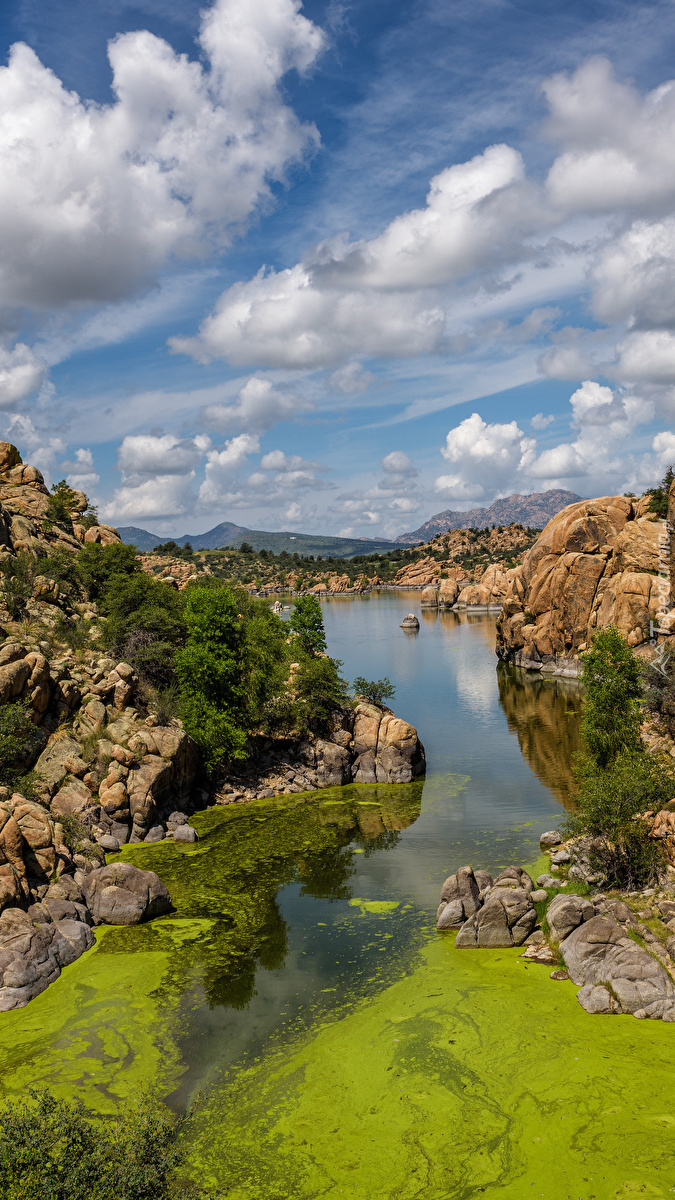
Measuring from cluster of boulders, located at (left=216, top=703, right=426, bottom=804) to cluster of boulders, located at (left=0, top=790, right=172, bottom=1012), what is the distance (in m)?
16.6

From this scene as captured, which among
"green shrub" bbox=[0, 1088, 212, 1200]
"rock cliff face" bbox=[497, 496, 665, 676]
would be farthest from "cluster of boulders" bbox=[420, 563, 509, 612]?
"green shrub" bbox=[0, 1088, 212, 1200]

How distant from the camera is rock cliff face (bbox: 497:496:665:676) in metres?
75.4

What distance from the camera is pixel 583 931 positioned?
23766mm

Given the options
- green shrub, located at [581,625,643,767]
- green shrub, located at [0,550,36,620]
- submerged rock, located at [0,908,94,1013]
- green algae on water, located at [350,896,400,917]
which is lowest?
green algae on water, located at [350,896,400,917]

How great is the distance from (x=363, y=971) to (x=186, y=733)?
2127 centimetres

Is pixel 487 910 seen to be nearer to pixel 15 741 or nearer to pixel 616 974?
pixel 616 974

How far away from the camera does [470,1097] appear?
18.1 meters

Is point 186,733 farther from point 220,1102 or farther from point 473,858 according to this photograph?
point 220,1102

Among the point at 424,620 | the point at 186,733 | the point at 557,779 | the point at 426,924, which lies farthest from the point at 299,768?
the point at 424,620

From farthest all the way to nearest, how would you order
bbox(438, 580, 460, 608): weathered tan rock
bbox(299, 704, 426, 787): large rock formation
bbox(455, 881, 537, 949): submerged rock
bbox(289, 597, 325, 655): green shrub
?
1. bbox(438, 580, 460, 608): weathered tan rock
2. bbox(289, 597, 325, 655): green shrub
3. bbox(299, 704, 426, 787): large rock formation
4. bbox(455, 881, 537, 949): submerged rock

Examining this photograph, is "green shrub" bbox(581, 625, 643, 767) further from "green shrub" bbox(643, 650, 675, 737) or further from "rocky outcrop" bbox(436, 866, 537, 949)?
"rocky outcrop" bbox(436, 866, 537, 949)

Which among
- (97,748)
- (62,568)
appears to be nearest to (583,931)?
(97,748)

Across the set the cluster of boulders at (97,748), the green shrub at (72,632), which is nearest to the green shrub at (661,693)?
the cluster of boulders at (97,748)

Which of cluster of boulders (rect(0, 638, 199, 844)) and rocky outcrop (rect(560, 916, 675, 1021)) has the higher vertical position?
cluster of boulders (rect(0, 638, 199, 844))
